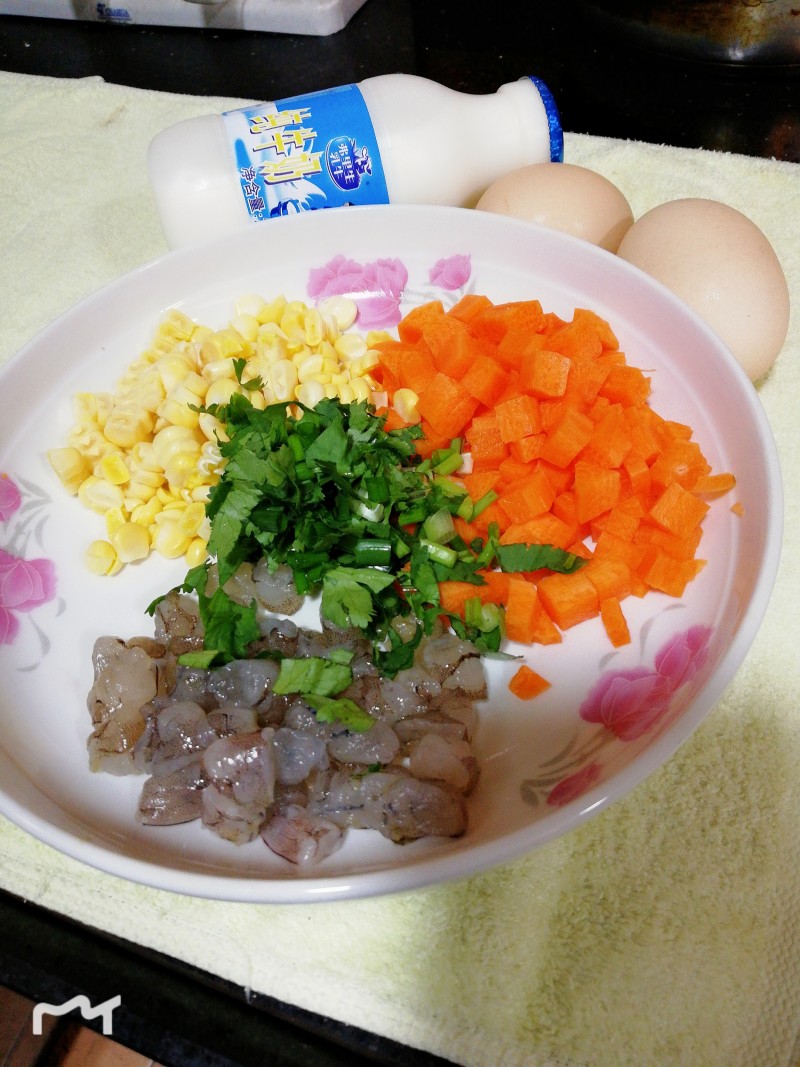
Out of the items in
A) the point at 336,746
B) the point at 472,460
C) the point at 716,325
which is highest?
the point at 716,325

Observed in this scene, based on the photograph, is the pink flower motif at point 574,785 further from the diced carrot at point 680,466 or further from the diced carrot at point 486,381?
the diced carrot at point 486,381

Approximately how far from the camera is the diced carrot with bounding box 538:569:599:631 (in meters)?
1.01

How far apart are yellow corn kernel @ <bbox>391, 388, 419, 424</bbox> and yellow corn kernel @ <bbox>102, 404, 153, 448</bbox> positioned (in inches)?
15.2

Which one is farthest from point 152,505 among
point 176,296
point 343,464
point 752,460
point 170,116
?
point 170,116

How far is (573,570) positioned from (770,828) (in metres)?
0.38

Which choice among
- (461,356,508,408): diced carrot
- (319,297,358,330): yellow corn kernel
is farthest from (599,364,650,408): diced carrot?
(319,297,358,330): yellow corn kernel

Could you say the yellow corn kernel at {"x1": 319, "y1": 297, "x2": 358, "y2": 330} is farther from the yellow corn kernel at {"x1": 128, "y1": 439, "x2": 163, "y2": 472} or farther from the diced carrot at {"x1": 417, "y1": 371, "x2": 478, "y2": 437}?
the yellow corn kernel at {"x1": 128, "y1": 439, "x2": 163, "y2": 472}

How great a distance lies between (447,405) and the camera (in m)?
1.16

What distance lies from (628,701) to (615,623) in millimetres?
102

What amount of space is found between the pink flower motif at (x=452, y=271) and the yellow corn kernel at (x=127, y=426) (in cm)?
54

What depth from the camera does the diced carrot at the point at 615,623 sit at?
3.35ft

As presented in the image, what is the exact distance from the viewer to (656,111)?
6.02ft

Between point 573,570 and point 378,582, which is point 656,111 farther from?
point 378,582

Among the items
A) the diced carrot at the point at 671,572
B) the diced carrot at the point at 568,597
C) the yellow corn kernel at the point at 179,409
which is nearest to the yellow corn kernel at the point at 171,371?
the yellow corn kernel at the point at 179,409
